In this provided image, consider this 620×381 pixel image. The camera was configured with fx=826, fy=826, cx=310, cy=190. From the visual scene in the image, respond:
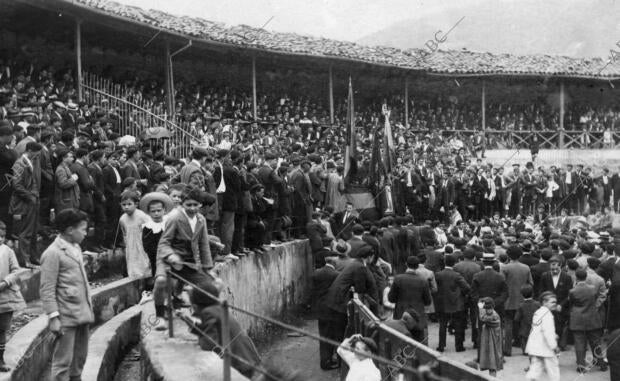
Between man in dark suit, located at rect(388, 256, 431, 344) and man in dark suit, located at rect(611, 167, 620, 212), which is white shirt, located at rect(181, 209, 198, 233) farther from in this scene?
man in dark suit, located at rect(611, 167, 620, 212)

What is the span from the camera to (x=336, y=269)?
1297 centimetres

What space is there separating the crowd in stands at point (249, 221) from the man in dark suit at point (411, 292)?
0.8 inches

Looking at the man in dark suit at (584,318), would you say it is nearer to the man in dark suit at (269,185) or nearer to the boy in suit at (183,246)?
the man in dark suit at (269,185)

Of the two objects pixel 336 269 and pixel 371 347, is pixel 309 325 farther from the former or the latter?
pixel 371 347

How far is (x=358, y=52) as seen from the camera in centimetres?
2803

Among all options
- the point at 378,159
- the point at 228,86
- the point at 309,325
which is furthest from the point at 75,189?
the point at 228,86

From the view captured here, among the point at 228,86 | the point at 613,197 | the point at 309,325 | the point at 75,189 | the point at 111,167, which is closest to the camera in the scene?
the point at 75,189

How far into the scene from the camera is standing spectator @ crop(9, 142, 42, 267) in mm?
10086

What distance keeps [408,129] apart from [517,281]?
17.1 m

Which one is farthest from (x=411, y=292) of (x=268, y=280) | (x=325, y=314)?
(x=268, y=280)

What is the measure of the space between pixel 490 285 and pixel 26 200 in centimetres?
697

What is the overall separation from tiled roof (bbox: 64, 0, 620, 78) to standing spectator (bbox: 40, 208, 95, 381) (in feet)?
37.9

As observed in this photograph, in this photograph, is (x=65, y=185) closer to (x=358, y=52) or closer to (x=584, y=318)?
(x=584, y=318)

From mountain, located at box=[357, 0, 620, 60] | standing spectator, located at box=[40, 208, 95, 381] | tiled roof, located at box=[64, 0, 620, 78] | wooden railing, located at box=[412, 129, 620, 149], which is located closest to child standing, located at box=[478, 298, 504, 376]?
standing spectator, located at box=[40, 208, 95, 381]
